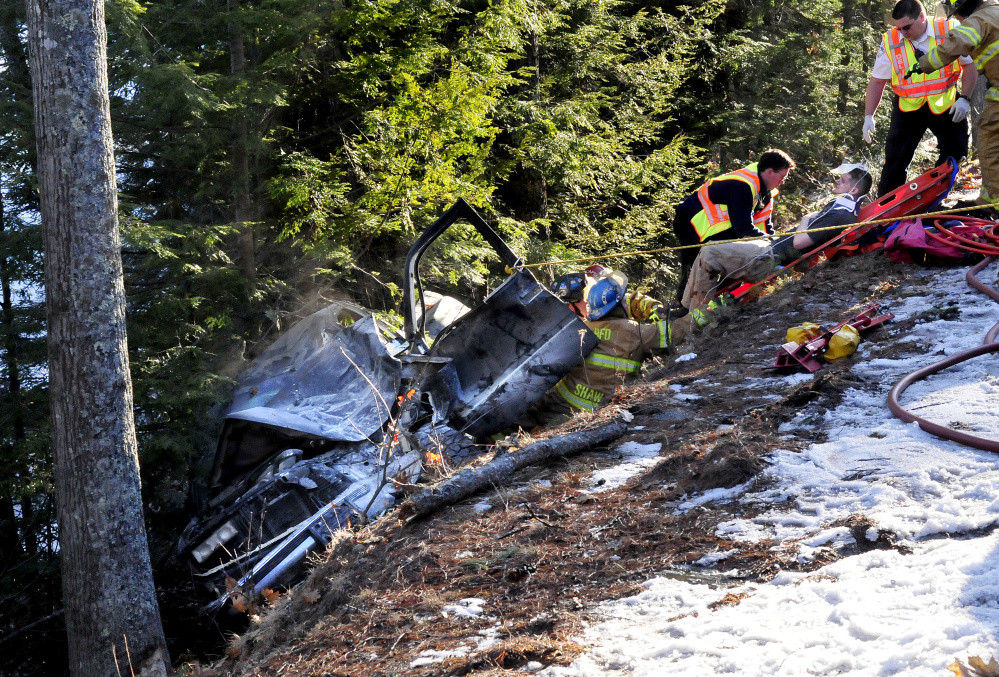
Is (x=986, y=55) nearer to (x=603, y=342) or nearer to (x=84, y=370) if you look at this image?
(x=603, y=342)

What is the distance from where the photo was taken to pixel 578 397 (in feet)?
21.2

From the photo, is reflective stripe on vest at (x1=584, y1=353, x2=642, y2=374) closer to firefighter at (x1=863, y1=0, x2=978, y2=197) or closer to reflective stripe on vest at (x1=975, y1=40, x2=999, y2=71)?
firefighter at (x1=863, y1=0, x2=978, y2=197)

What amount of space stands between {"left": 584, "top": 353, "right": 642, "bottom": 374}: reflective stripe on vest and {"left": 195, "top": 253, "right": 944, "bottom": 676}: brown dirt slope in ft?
4.80

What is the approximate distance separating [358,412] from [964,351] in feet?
13.1

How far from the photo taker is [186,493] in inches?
272

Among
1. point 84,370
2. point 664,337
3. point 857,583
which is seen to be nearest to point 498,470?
point 857,583

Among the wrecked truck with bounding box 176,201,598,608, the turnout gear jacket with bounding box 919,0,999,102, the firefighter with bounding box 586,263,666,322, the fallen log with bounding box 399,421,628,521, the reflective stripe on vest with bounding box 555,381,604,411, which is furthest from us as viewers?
the firefighter with bounding box 586,263,666,322

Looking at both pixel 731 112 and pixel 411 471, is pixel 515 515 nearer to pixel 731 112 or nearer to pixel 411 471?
pixel 411 471

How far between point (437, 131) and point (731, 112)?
610cm

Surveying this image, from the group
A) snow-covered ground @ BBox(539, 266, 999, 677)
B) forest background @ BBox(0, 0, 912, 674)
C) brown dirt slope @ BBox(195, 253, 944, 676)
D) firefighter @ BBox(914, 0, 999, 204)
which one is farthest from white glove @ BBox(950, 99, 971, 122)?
forest background @ BBox(0, 0, 912, 674)

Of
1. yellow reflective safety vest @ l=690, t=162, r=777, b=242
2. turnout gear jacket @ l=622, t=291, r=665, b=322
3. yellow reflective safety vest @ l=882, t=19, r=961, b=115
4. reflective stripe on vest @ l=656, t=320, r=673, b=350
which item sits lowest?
reflective stripe on vest @ l=656, t=320, r=673, b=350

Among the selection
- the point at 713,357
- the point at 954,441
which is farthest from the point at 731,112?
the point at 954,441

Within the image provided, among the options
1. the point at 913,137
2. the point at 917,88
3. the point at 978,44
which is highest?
the point at 978,44

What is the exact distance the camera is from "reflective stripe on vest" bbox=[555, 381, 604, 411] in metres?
6.41
